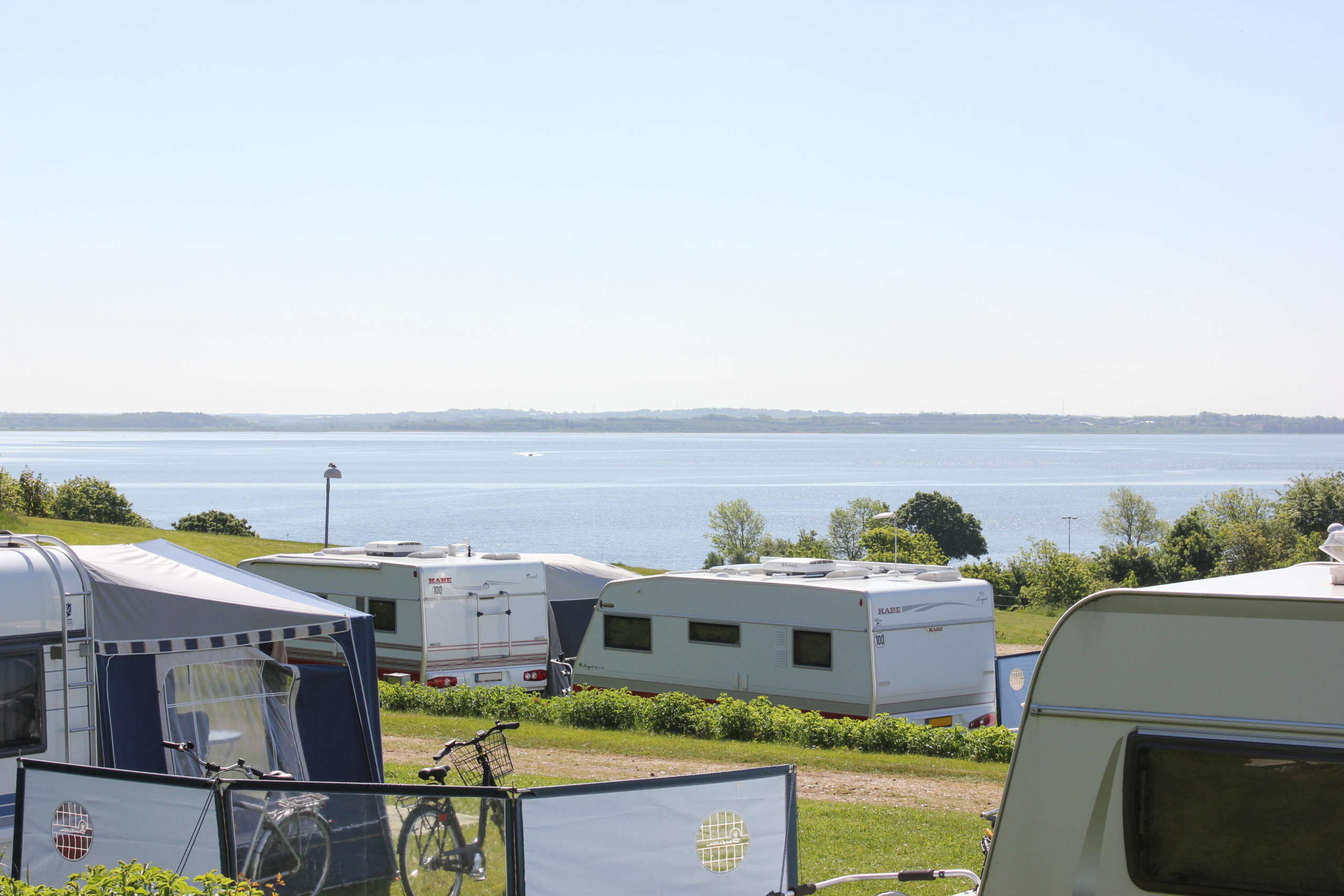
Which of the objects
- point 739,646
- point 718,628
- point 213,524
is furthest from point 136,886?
point 213,524

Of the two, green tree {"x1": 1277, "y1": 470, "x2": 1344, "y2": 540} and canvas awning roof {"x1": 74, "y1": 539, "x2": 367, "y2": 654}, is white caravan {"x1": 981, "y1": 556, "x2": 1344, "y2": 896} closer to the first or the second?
canvas awning roof {"x1": 74, "y1": 539, "x2": 367, "y2": 654}

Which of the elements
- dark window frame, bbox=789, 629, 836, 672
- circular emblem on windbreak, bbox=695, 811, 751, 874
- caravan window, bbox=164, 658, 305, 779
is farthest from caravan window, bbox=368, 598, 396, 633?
circular emblem on windbreak, bbox=695, 811, 751, 874

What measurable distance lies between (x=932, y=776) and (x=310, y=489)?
14767cm

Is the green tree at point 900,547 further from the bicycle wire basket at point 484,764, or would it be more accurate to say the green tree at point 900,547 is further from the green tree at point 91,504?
the bicycle wire basket at point 484,764

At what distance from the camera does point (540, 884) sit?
491 centimetres

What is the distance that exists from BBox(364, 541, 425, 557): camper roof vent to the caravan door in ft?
4.96

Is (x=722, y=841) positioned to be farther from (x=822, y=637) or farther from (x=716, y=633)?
(x=716, y=633)

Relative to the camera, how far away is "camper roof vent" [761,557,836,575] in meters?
13.9

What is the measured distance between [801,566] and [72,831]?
382 inches

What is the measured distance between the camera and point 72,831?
5.44m

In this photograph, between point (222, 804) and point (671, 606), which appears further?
point (671, 606)

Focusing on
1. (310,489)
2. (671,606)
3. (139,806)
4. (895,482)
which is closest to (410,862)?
(139,806)

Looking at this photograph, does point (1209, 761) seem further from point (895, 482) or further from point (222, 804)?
point (895, 482)

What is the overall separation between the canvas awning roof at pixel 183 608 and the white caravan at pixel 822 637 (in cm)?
575
